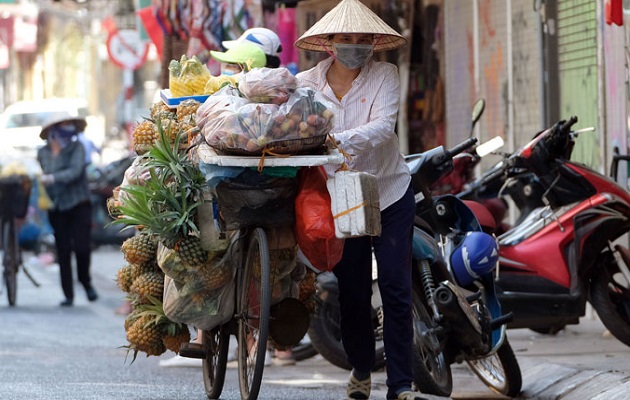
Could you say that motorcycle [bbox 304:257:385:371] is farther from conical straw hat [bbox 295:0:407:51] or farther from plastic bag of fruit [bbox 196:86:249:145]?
plastic bag of fruit [bbox 196:86:249:145]

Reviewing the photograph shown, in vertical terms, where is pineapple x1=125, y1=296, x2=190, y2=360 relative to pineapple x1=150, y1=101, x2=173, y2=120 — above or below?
below

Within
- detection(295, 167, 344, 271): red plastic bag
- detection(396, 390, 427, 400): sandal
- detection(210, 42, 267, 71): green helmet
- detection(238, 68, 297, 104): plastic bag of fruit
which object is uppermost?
detection(210, 42, 267, 71): green helmet

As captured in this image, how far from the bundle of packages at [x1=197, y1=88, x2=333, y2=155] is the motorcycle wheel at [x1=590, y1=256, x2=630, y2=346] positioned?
10.9ft

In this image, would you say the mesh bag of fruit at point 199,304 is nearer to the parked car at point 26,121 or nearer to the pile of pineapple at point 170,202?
the pile of pineapple at point 170,202

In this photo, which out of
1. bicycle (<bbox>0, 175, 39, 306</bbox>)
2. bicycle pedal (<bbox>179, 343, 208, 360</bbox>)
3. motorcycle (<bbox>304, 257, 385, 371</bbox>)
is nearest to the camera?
bicycle pedal (<bbox>179, 343, 208, 360</bbox>)

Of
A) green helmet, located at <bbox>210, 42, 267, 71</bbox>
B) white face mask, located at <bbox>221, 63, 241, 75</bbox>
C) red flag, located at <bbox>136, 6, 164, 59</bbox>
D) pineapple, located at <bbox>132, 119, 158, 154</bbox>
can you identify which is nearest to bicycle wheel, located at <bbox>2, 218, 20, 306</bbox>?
red flag, located at <bbox>136, 6, 164, 59</bbox>

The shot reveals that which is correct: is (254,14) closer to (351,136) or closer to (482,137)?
(482,137)

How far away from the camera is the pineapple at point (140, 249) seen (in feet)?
23.9

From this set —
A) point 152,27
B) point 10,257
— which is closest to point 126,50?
point 10,257

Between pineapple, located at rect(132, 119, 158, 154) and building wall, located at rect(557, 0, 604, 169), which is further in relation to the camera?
building wall, located at rect(557, 0, 604, 169)

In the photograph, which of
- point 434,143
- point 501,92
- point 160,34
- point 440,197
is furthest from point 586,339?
point 160,34

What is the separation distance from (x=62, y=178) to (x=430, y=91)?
4.02 meters

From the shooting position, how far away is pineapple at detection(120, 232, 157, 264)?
23.9 ft

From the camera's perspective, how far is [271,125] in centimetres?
617
